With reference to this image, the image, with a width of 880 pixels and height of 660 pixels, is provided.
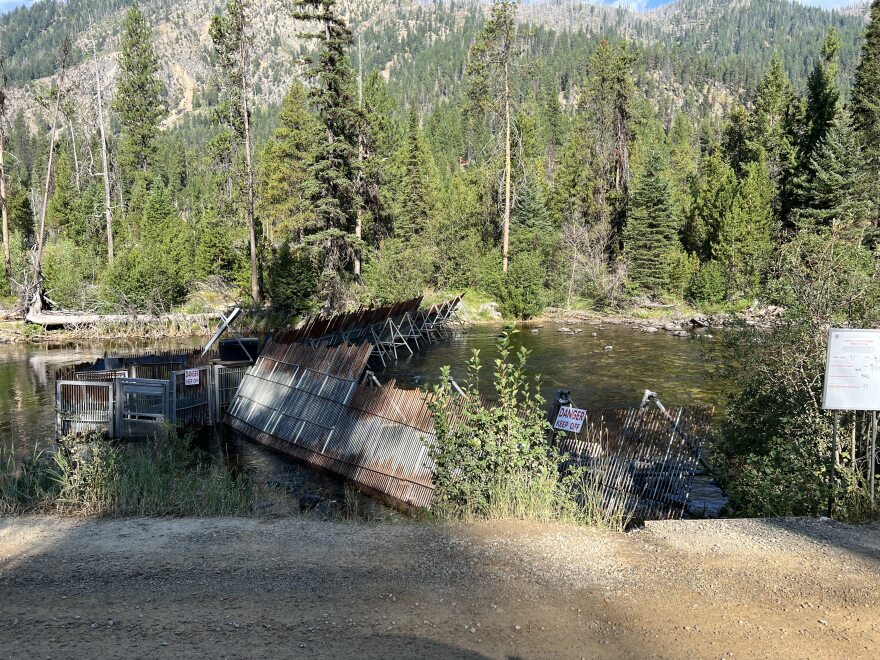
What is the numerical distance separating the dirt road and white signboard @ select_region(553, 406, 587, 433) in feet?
6.92

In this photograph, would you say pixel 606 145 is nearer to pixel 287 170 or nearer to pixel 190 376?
pixel 287 170

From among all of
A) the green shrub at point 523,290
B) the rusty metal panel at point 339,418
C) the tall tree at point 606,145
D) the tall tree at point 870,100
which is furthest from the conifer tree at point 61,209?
the tall tree at point 870,100

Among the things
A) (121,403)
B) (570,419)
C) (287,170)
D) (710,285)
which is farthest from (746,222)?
(121,403)

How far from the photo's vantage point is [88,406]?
15.0m

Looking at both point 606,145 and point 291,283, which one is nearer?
point 291,283

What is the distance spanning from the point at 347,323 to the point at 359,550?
59.9 feet

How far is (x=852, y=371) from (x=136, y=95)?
68.2 metres

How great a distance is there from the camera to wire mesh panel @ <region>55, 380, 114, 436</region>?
48.7 ft

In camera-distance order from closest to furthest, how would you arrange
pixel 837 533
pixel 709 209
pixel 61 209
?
pixel 837 533 → pixel 709 209 → pixel 61 209

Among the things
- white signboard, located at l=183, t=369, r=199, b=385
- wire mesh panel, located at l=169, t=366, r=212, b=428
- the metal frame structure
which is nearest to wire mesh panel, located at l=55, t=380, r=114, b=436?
the metal frame structure

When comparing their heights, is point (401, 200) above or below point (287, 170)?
below

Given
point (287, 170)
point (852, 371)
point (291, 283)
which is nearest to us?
point (852, 371)

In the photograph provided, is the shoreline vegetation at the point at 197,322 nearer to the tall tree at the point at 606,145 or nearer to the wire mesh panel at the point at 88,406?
the tall tree at the point at 606,145

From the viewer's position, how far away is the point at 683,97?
156250 mm
